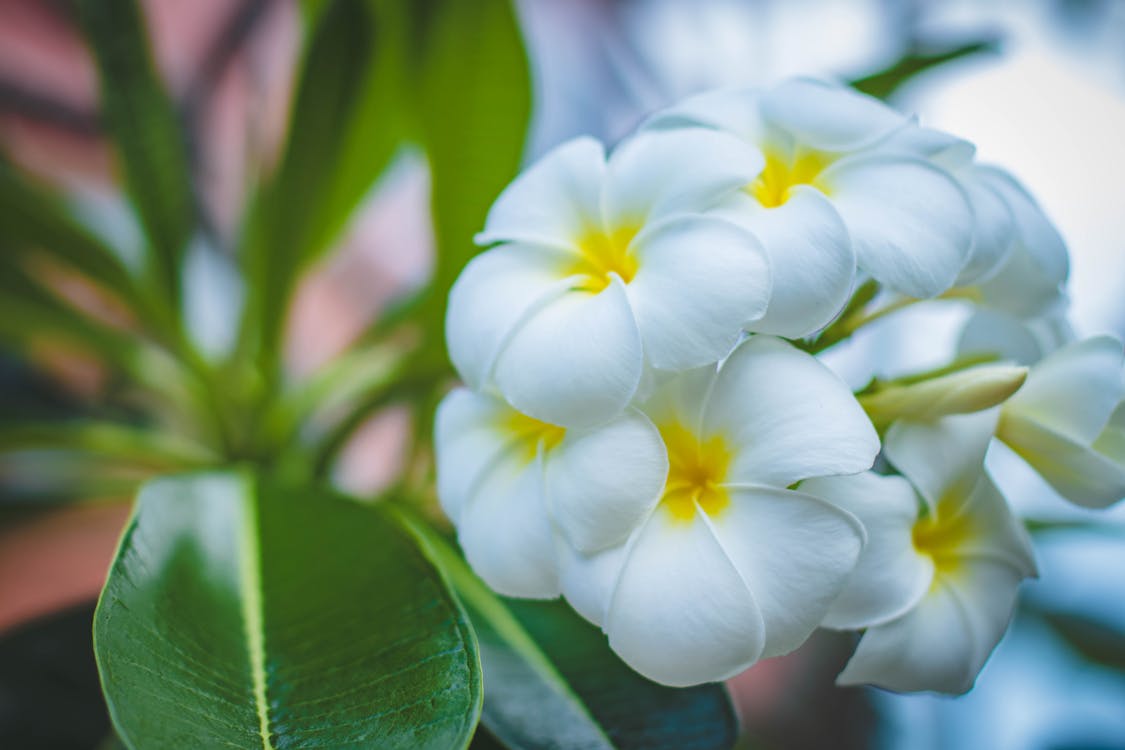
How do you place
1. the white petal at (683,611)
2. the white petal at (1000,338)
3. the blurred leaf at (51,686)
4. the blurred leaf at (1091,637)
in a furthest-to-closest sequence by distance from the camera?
the blurred leaf at (1091,637) < the blurred leaf at (51,686) < the white petal at (1000,338) < the white petal at (683,611)

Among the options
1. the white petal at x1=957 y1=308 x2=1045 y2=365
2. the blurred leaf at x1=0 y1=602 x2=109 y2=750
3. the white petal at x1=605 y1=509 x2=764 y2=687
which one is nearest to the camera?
the white petal at x1=605 y1=509 x2=764 y2=687

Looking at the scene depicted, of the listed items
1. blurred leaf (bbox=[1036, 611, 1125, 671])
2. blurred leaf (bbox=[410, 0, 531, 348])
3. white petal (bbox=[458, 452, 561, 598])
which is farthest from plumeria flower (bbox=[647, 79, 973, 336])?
blurred leaf (bbox=[1036, 611, 1125, 671])

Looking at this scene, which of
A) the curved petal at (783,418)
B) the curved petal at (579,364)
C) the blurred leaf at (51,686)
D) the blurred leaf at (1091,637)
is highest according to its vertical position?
the curved petal at (579,364)

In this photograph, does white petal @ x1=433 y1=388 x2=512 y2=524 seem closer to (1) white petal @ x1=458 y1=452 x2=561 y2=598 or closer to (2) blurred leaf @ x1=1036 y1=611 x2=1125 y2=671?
(1) white petal @ x1=458 y1=452 x2=561 y2=598

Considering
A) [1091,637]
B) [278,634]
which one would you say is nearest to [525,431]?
[278,634]

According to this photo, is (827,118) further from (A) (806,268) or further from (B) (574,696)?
(B) (574,696)

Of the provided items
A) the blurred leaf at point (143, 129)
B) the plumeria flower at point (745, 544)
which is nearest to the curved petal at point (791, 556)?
the plumeria flower at point (745, 544)

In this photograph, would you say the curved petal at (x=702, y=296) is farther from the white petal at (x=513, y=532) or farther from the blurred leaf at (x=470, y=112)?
the blurred leaf at (x=470, y=112)
